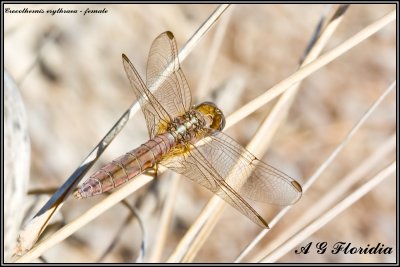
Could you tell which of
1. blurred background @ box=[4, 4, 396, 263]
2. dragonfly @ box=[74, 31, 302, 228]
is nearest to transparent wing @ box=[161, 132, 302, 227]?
dragonfly @ box=[74, 31, 302, 228]

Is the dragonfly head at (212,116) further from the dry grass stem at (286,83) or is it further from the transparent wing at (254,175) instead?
the dry grass stem at (286,83)

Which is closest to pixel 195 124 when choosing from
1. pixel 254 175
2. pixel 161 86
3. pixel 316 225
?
pixel 161 86

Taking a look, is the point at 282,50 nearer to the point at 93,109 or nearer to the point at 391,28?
the point at 391,28

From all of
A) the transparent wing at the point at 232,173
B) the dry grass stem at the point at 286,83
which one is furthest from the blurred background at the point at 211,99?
the dry grass stem at the point at 286,83

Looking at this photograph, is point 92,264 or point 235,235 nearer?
point 92,264

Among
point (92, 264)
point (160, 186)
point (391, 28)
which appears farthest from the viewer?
point (391, 28)

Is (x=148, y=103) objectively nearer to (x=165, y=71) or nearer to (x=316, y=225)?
(x=165, y=71)

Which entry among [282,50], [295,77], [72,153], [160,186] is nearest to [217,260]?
[160,186]

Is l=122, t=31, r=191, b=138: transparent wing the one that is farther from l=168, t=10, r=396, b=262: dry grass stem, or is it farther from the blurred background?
the blurred background
